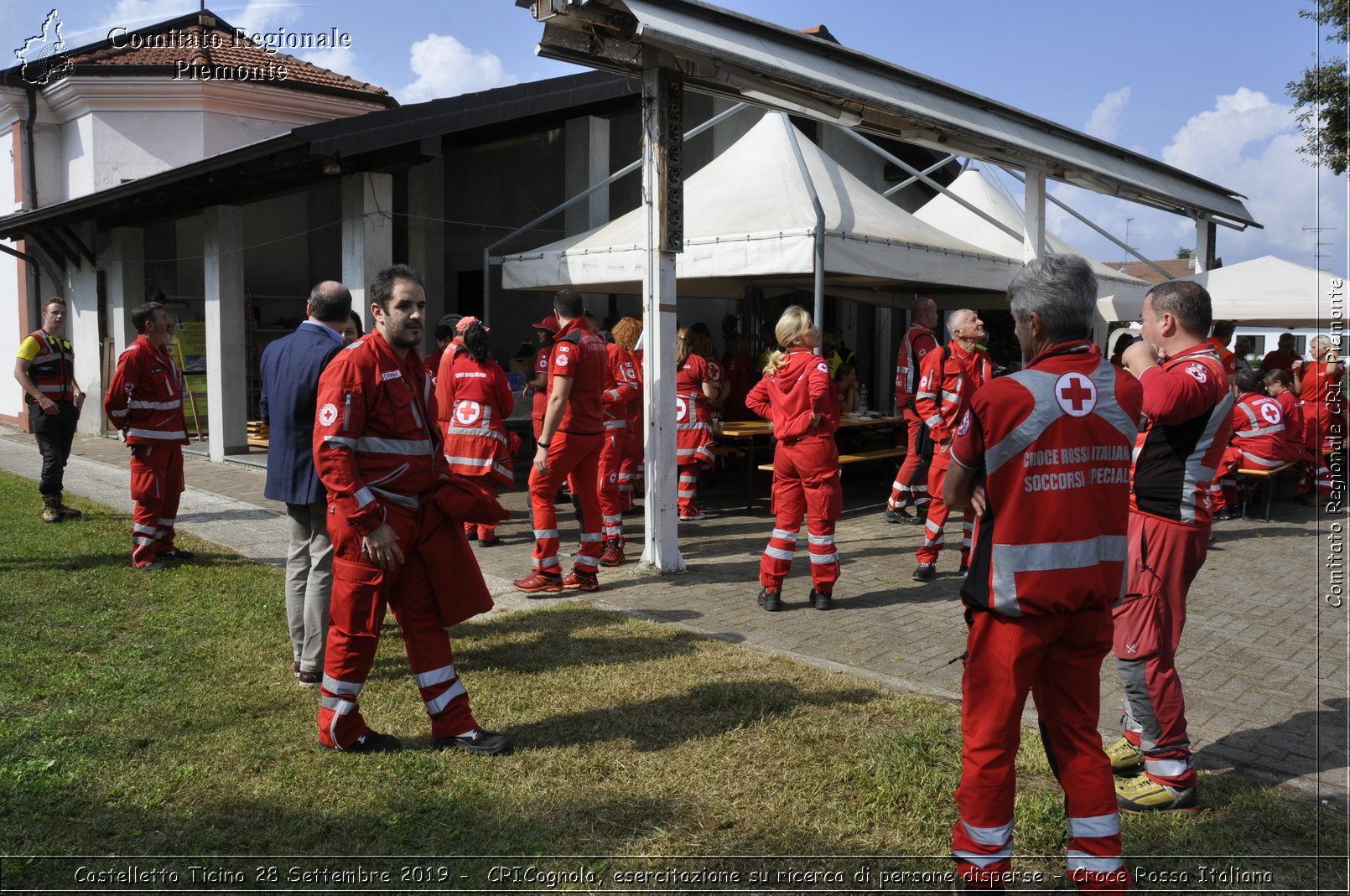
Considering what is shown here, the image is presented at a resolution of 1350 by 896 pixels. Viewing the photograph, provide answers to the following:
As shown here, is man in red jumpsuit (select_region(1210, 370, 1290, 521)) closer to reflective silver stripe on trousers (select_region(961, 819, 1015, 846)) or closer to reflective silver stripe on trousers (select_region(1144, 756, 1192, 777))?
reflective silver stripe on trousers (select_region(1144, 756, 1192, 777))

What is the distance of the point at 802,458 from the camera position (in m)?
6.30

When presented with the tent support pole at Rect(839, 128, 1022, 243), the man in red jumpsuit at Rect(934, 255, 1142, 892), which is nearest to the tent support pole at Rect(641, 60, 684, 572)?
the tent support pole at Rect(839, 128, 1022, 243)

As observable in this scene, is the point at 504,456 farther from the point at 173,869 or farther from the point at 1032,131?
the point at 1032,131

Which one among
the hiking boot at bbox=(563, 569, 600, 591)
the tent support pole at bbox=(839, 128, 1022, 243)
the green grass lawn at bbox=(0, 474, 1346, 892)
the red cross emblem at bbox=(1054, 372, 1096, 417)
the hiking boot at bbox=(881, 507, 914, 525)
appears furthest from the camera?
the tent support pole at bbox=(839, 128, 1022, 243)

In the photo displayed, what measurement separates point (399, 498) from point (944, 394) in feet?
16.7

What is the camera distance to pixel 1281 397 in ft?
35.9

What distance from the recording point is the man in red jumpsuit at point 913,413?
8961 millimetres

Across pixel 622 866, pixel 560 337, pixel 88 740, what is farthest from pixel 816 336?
pixel 88 740

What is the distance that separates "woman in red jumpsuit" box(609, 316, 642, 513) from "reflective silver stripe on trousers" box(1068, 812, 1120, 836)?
5.26 meters

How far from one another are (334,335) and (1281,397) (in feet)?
34.3

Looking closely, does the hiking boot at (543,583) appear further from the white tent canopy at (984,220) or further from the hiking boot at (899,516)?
the white tent canopy at (984,220)

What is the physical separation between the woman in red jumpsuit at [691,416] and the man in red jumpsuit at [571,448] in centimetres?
270

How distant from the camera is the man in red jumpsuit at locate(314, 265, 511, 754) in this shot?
12.9 ft

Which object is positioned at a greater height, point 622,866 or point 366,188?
point 366,188
